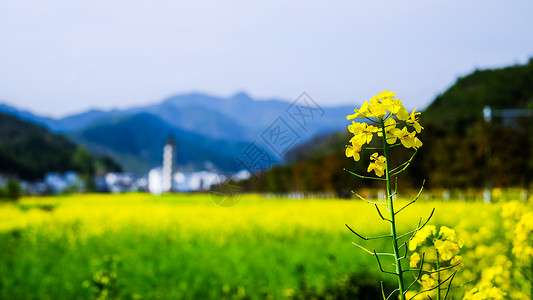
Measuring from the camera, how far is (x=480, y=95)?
977 inches

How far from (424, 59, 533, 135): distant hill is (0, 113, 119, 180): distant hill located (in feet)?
180

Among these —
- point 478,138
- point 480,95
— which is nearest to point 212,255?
point 480,95

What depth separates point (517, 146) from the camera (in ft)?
78.1

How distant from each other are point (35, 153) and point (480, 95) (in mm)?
77057

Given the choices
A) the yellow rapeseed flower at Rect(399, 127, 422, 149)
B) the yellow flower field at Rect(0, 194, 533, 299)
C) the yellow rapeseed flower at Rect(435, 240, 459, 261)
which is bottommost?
the yellow flower field at Rect(0, 194, 533, 299)

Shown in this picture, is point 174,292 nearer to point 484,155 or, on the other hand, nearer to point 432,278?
point 432,278

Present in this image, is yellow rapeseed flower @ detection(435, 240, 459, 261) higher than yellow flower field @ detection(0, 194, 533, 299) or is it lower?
higher

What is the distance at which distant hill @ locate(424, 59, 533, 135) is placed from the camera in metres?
19.4

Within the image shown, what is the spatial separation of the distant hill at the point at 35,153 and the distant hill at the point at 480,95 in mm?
54712

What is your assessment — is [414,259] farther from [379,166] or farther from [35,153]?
[35,153]

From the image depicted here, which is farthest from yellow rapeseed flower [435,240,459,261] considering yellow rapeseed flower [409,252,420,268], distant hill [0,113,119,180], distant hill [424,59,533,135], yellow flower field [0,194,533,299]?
distant hill [0,113,119,180]

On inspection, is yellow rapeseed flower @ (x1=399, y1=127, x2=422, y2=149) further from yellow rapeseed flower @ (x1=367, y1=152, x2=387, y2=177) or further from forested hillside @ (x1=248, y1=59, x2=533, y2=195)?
forested hillside @ (x1=248, y1=59, x2=533, y2=195)

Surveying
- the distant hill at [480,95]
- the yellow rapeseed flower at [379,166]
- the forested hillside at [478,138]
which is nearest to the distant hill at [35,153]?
the forested hillside at [478,138]

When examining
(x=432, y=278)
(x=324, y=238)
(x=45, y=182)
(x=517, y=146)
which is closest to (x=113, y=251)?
(x=324, y=238)
